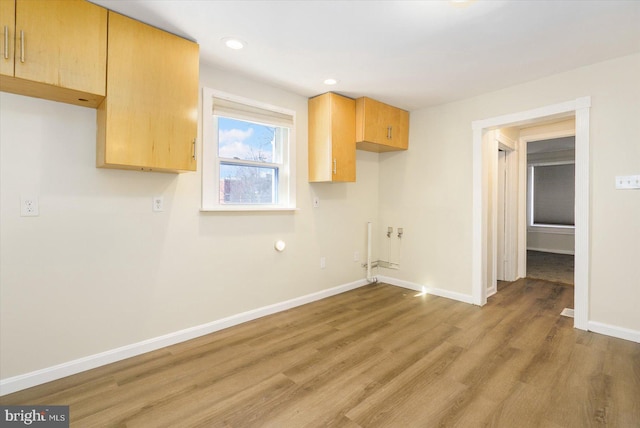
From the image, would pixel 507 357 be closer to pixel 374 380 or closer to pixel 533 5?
pixel 374 380

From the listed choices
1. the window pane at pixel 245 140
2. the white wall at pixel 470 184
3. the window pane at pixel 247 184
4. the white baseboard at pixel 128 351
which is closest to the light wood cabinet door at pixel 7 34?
the window pane at pixel 245 140

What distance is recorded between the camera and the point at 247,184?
10.3 feet

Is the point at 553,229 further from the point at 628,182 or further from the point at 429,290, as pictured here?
the point at 628,182

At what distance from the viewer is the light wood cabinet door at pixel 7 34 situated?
161cm

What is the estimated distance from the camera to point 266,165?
3.23 meters

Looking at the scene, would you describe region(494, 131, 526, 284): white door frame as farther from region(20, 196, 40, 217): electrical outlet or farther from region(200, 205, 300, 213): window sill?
region(20, 196, 40, 217): electrical outlet

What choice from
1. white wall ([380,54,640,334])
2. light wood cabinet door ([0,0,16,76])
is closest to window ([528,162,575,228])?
white wall ([380,54,640,334])

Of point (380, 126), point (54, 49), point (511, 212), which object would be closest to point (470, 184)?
point (380, 126)

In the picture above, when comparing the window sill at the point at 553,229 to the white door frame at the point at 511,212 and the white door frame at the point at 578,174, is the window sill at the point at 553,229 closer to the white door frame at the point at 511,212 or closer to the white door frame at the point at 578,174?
the white door frame at the point at 511,212

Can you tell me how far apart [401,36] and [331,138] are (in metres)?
1.32

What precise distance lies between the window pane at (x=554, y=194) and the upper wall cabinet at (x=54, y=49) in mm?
9218

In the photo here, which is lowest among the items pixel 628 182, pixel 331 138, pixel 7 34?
pixel 628 182

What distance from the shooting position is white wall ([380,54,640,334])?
262 cm

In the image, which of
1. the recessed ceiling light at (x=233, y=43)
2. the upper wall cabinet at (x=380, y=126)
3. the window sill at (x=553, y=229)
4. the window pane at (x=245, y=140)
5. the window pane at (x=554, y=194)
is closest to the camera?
the recessed ceiling light at (x=233, y=43)
